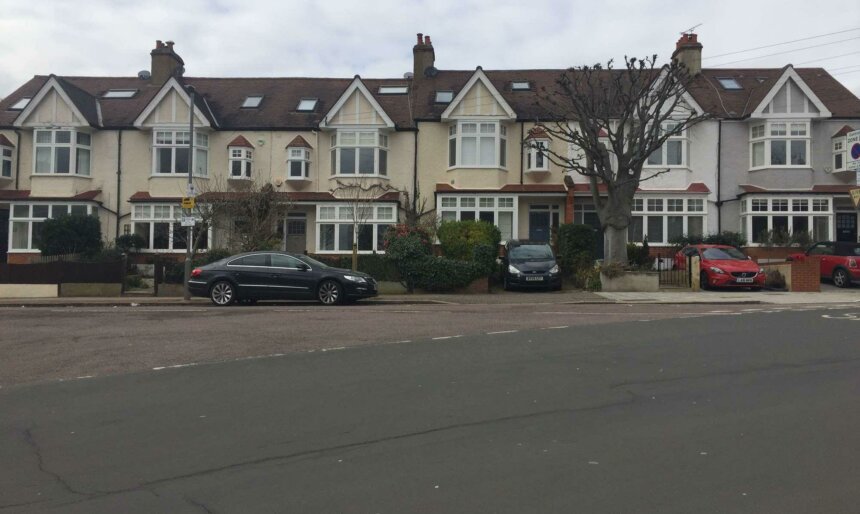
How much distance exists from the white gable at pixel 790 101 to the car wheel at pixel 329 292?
20.5m

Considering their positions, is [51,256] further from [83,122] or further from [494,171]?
[494,171]

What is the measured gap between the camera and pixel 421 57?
3491 centimetres

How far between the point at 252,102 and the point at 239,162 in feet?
13.5

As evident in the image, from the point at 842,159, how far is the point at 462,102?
15855 millimetres

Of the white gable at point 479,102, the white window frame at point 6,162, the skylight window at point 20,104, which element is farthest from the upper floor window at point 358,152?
the skylight window at point 20,104

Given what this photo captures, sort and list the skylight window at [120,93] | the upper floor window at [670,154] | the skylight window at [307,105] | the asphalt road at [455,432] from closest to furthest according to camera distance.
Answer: the asphalt road at [455,432], the upper floor window at [670,154], the skylight window at [307,105], the skylight window at [120,93]

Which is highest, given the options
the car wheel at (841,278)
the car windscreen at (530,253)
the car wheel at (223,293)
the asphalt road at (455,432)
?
the car windscreen at (530,253)

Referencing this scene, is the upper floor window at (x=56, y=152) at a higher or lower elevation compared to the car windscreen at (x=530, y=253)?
higher

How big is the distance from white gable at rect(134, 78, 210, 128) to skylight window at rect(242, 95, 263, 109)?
9.12 ft

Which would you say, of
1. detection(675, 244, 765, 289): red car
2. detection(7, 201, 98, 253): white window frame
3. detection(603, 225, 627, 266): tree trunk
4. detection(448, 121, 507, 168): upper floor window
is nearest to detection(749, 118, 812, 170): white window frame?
detection(675, 244, 765, 289): red car

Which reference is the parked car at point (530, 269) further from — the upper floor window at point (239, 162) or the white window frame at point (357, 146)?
the upper floor window at point (239, 162)

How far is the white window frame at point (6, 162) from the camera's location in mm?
31219

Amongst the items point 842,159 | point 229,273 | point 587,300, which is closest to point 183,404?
point 229,273

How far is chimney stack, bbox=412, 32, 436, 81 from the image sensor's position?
114ft
